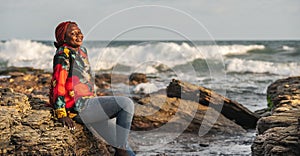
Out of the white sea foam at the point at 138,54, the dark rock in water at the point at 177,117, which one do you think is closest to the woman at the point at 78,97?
the dark rock in water at the point at 177,117

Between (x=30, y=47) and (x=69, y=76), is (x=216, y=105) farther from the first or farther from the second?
(x=30, y=47)

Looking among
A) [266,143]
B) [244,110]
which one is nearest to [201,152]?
[266,143]

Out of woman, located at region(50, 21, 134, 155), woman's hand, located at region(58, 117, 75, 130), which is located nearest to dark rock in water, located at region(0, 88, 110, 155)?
woman's hand, located at region(58, 117, 75, 130)

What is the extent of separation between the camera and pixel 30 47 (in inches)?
1640

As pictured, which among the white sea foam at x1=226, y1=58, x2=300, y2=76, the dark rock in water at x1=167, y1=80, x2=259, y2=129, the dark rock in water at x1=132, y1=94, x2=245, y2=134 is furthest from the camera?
the white sea foam at x1=226, y1=58, x2=300, y2=76

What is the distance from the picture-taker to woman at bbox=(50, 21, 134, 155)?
459 cm

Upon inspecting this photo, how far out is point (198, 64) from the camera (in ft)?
96.4

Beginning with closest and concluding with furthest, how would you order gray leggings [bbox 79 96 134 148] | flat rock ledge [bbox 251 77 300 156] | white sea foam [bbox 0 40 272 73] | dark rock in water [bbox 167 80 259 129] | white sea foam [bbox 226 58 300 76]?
flat rock ledge [bbox 251 77 300 156]
gray leggings [bbox 79 96 134 148]
dark rock in water [bbox 167 80 259 129]
white sea foam [bbox 0 40 272 73]
white sea foam [bbox 226 58 300 76]

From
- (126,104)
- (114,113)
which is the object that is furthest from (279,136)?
(114,113)
